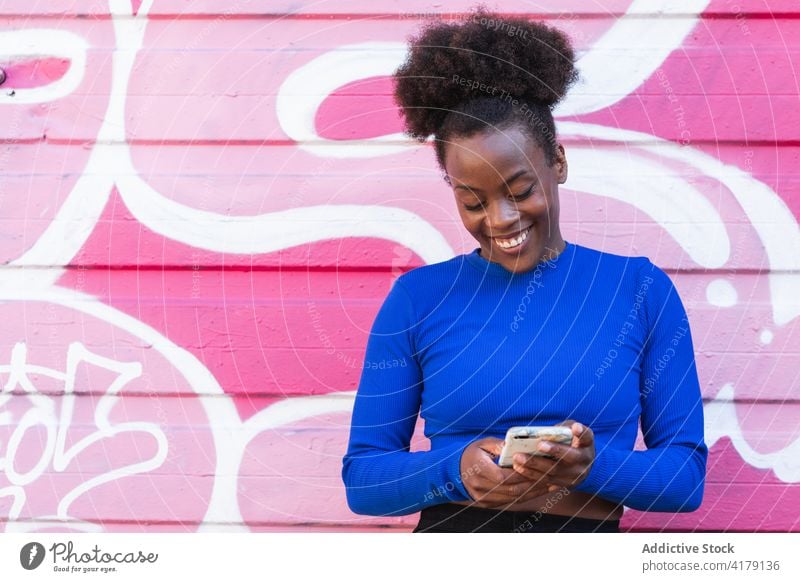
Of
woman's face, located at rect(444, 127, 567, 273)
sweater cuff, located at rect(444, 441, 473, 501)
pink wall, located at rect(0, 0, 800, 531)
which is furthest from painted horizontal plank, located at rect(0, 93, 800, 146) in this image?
sweater cuff, located at rect(444, 441, 473, 501)

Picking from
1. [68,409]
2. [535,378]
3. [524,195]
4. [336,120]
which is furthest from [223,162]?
[535,378]

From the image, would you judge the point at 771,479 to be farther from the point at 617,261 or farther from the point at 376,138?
the point at 376,138

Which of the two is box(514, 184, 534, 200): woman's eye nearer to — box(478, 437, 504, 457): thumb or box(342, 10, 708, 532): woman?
box(342, 10, 708, 532): woman

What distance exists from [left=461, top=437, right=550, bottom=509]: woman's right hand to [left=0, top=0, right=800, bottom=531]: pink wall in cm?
78

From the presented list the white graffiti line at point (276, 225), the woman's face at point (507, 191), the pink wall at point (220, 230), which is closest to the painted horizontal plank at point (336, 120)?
the pink wall at point (220, 230)

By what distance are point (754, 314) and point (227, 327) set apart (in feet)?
3.94

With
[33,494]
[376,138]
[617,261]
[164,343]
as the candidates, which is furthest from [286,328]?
[617,261]

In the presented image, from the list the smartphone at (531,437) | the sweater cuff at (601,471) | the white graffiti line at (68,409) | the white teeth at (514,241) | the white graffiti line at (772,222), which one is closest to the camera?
the smartphone at (531,437)

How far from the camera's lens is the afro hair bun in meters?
1.62

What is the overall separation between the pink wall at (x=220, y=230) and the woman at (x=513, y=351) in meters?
0.52

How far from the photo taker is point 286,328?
2.20 meters

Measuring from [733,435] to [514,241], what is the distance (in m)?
0.88

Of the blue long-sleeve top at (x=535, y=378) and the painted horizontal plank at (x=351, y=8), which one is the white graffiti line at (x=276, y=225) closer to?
the painted horizontal plank at (x=351, y=8)

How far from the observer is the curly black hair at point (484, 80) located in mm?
1593
